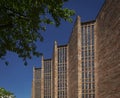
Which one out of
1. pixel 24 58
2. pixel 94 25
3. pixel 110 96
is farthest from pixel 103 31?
pixel 24 58

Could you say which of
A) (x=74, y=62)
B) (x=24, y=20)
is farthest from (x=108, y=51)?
(x=24, y=20)

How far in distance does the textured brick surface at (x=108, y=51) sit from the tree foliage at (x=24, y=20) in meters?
23.6

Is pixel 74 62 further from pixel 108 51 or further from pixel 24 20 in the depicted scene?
pixel 24 20

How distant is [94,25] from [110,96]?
15.2m

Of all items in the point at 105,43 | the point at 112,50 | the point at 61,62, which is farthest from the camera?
the point at 61,62

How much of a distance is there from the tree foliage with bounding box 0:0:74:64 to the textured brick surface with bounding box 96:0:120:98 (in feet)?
77.4

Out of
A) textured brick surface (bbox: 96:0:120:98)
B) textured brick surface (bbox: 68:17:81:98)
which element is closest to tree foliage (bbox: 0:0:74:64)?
textured brick surface (bbox: 96:0:120:98)

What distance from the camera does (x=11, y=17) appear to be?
13.3m

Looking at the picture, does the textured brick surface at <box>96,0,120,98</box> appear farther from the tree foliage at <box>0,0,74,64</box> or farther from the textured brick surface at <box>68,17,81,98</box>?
the tree foliage at <box>0,0,74,64</box>

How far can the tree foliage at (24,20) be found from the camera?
12.8 m

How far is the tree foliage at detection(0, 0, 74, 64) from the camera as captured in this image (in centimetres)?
1281

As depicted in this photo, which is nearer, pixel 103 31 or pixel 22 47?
pixel 22 47

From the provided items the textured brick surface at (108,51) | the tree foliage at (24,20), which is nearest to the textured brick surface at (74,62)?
the textured brick surface at (108,51)

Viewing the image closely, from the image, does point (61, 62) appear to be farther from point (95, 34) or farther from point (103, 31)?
point (103, 31)
